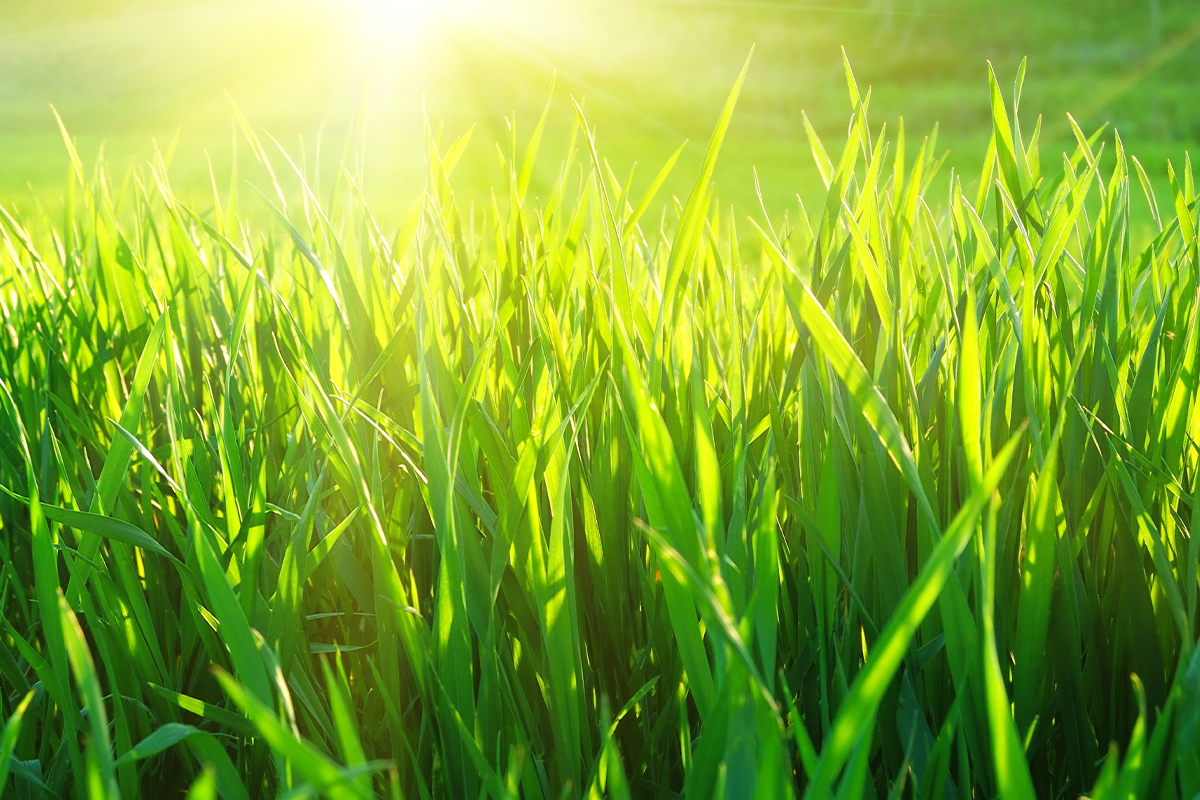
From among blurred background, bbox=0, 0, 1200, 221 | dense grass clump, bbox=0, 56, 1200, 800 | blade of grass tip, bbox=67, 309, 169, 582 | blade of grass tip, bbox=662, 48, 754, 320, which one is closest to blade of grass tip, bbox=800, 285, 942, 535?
dense grass clump, bbox=0, 56, 1200, 800

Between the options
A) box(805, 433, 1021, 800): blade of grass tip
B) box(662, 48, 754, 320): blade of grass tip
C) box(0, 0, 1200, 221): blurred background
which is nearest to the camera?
box(805, 433, 1021, 800): blade of grass tip

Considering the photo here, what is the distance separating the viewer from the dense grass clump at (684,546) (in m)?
0.30

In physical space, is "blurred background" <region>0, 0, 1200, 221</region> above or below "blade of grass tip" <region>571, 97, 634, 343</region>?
above

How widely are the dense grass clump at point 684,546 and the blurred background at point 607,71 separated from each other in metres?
6.47

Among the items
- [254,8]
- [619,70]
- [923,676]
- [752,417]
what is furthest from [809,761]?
[254,8]

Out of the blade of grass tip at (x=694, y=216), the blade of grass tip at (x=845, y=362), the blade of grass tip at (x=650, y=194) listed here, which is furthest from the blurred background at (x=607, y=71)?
the blade of grass tip at (x=845, y=362)

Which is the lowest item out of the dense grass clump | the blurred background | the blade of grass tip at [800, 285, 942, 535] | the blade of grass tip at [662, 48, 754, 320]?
the dense grass clump

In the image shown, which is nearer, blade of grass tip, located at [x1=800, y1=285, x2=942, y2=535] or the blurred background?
blade of grass tip, located at [x1=800, y1=285, x2=942, y2=535]

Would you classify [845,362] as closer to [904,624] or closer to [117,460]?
[904,624]

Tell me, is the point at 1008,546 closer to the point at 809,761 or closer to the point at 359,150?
the point at 809,761

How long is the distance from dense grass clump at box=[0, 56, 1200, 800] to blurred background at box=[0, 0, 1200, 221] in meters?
6.47

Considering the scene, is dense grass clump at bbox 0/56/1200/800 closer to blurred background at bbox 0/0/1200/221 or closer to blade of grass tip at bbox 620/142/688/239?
blade of grass tip at bbox 620/142/688/239

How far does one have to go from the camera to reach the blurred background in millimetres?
8258

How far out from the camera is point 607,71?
11.1 metres
